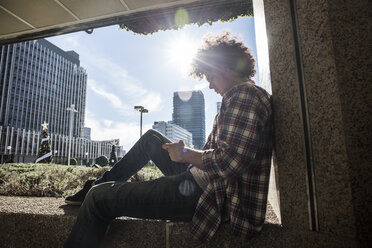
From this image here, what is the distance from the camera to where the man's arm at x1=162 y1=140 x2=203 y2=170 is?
1444 mm

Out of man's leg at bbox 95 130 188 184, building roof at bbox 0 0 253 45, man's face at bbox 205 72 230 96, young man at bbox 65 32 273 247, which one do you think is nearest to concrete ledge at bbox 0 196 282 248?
young man at bbox 65 32 273 247

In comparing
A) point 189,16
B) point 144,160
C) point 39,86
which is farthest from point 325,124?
point 39,86

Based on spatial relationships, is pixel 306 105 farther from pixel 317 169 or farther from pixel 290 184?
pixel 290 184

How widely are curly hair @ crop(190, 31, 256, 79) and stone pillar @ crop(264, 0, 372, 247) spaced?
12.3 inches

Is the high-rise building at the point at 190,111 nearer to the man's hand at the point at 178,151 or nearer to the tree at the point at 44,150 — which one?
the tree at the point at 44,150

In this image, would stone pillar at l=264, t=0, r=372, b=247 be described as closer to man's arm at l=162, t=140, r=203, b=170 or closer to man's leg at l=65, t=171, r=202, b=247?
man's arm at l=162, t=140, r=203, b=170

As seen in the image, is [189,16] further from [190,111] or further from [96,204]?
[190,111]

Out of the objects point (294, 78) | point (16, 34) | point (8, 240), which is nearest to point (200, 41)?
point (294, 78)

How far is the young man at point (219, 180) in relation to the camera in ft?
4.40

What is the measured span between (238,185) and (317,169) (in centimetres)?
49

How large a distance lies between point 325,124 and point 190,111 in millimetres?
80287

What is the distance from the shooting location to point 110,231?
70.1 inches

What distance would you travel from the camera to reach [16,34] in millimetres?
4270

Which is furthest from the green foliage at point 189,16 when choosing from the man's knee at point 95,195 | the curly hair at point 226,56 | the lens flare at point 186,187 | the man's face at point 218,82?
the man's knee at point 95,195
